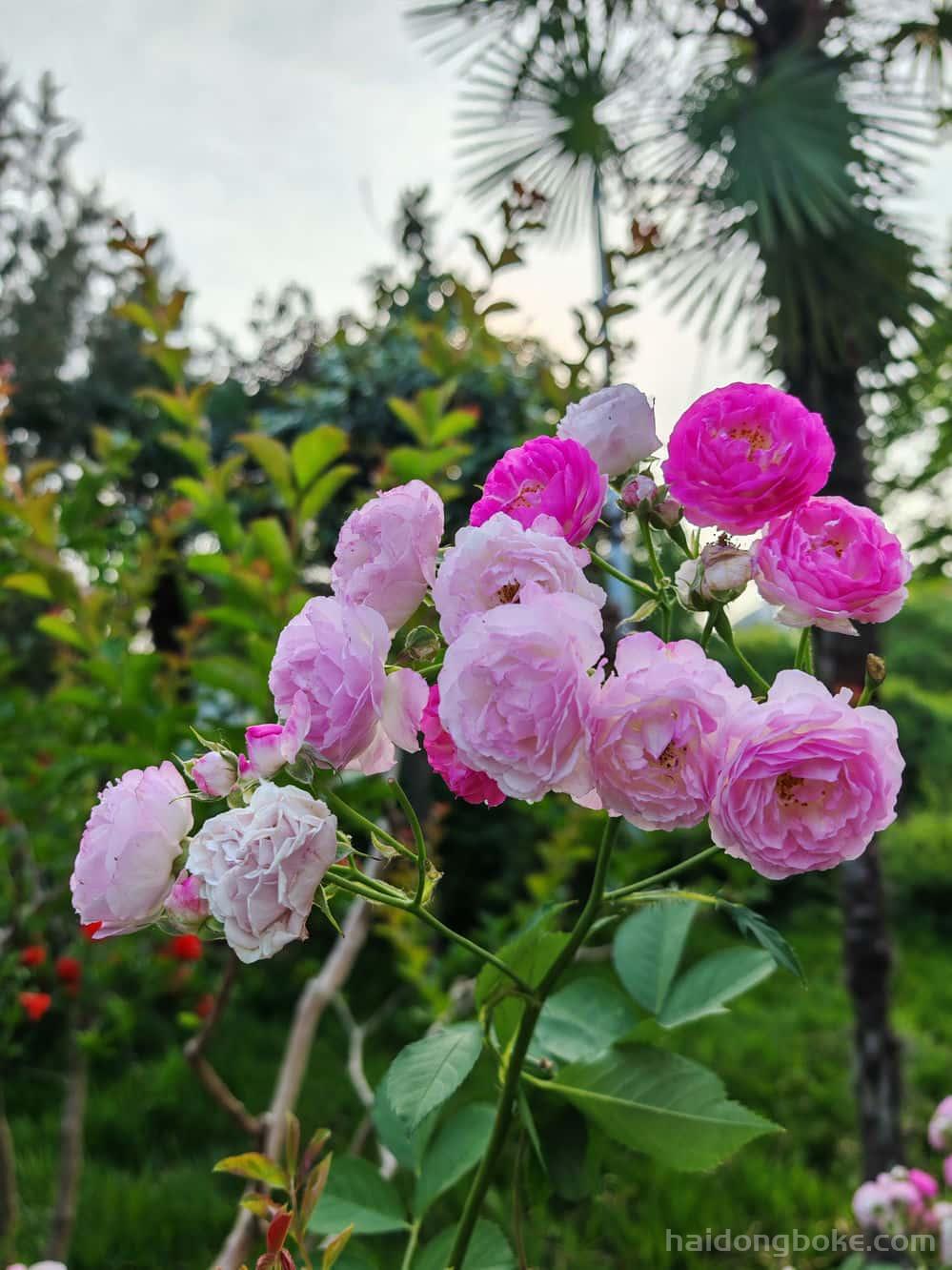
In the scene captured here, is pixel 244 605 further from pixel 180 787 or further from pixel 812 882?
pixel 812 882

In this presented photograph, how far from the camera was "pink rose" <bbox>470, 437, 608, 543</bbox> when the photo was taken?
438mm

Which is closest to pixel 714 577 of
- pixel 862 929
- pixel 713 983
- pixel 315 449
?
pixel 713 983

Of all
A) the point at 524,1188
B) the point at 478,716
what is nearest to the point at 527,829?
the point at 524,1188

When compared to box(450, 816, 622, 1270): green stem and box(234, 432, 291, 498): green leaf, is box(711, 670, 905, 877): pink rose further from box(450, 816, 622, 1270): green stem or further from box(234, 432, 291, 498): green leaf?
box(234, 432, 291, 498): green leaf

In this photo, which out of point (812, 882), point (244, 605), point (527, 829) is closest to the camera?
point (244, 605)

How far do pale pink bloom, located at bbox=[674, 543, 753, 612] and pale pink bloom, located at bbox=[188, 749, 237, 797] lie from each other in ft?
0.73

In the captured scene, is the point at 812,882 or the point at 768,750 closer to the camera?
the point at 768,750

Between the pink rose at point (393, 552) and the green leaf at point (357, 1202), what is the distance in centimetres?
45

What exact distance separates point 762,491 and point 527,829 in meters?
3.08

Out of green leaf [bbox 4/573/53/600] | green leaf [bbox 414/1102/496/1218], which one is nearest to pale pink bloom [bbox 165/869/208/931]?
green leaf [bbox 414/1102/496/1218]

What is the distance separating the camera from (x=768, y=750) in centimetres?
37

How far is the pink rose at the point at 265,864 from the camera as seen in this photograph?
1.22 feet

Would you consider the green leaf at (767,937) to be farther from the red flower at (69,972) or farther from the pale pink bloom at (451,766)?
the red flower at (69,972)

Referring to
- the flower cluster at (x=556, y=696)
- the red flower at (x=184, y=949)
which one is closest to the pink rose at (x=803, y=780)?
the flower cluster at (x=556, y=696)
